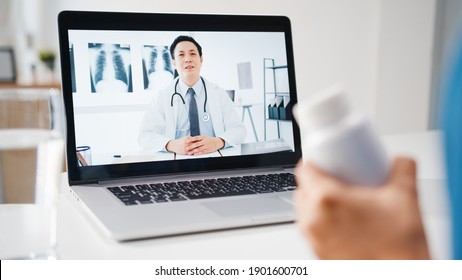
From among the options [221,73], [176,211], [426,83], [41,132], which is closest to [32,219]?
[41,132]

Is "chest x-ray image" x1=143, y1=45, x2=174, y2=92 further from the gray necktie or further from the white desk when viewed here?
the white desk

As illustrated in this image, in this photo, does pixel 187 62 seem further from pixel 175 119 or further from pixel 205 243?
pixel 205 243

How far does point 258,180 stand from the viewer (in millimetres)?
856

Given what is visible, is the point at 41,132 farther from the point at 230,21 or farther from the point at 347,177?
the point at 230,21

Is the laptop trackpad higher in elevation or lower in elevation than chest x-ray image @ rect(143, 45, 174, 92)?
lower

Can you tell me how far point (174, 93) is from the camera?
915 millimetres

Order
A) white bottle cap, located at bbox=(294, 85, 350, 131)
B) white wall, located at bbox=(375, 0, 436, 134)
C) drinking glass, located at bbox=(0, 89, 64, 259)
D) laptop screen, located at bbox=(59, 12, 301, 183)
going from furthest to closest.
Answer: white wall, located at bbox=(375, 0, 436, 134), laptop screen, located at bbox=(59, 12, 301, 183), drinking glass, located at bbox=(0, 89, 64, 259), white bottle cap, located at bbox=(294, 85, 350, 131)

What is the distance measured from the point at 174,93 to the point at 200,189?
207mm

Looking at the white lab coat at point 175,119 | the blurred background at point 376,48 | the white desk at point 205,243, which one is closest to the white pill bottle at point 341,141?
the white desk at point 205,243

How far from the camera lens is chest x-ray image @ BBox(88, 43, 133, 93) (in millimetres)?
879

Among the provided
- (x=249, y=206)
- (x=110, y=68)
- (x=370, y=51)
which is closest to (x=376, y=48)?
(x=370, y=51)

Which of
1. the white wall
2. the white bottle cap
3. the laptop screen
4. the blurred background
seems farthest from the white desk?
the white wall

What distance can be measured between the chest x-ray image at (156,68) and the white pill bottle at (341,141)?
0.62 meters

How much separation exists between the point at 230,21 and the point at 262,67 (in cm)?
11
